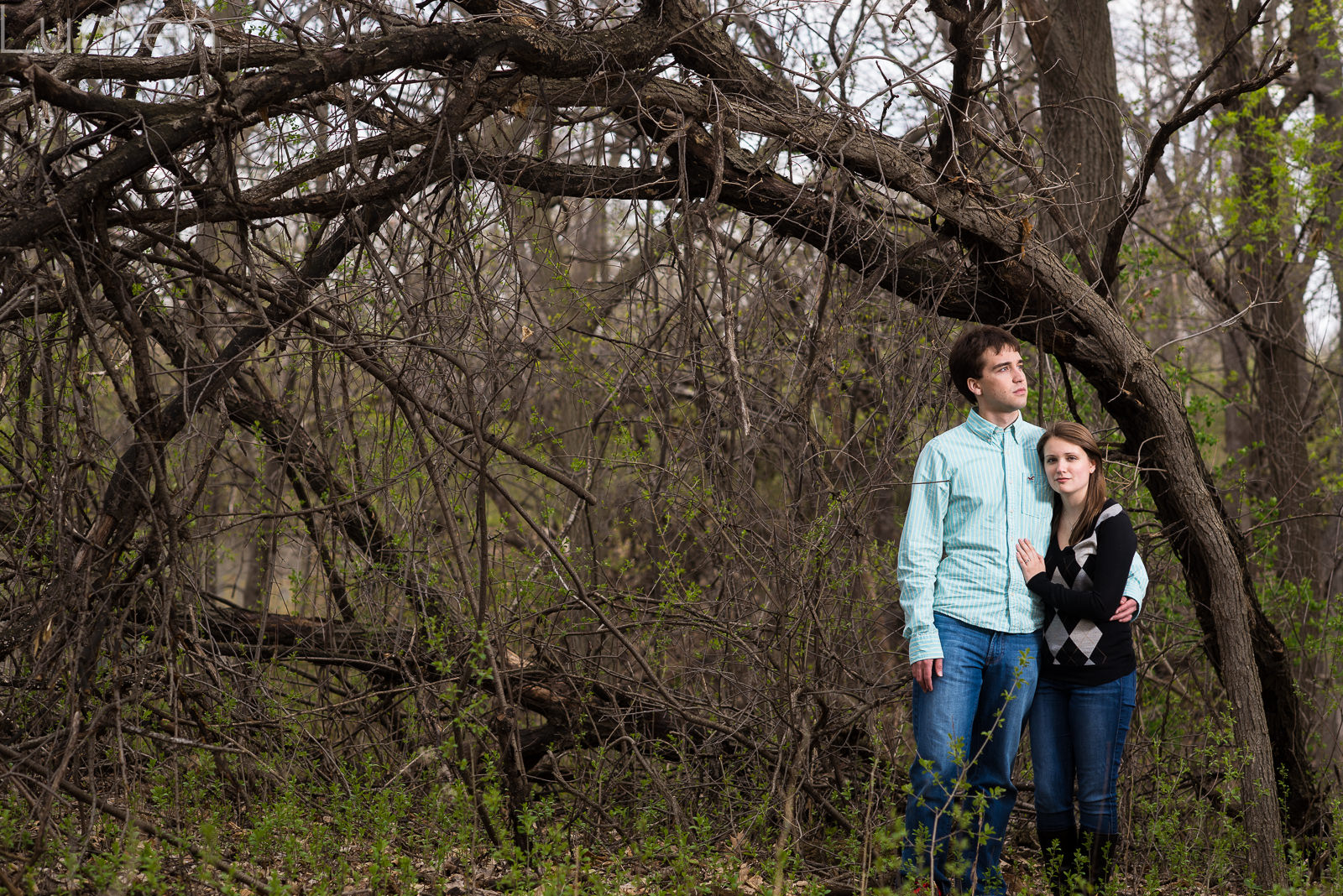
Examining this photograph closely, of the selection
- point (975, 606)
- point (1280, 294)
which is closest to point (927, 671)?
→ point (975, 606)

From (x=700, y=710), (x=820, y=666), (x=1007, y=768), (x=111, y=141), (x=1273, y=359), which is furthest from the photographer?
(x=1273, y=359)

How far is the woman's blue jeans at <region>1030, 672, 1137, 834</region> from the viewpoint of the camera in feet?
11.7

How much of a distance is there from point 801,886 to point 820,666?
0.77m

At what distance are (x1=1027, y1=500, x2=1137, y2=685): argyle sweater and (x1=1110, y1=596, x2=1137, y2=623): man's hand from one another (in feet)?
0.06

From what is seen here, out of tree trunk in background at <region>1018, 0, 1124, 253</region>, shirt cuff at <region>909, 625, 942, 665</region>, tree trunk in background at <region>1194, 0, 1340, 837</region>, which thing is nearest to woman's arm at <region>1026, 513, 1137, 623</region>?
shirt cuff at <region>909, 625, 942, 665</region>

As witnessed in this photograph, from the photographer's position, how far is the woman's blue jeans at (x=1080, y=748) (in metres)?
3.57

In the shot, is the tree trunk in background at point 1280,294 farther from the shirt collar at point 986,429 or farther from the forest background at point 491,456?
the shirt collar at point 986,429

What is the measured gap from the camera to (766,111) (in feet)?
14.2

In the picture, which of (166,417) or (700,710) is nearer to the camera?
(166,417)

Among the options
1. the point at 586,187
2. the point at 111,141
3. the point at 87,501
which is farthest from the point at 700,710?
the point at 111,141

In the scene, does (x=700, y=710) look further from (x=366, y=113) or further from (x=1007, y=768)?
(x=366, y=113)

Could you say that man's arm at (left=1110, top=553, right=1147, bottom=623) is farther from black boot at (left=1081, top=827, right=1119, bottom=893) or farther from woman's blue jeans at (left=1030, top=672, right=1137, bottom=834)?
black boot at (left=1081, top=827, right=1119, bottom=893)

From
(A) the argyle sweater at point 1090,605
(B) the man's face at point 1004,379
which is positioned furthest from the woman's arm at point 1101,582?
(B) the man's face at point 1004,379

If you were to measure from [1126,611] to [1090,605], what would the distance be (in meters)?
0.17
